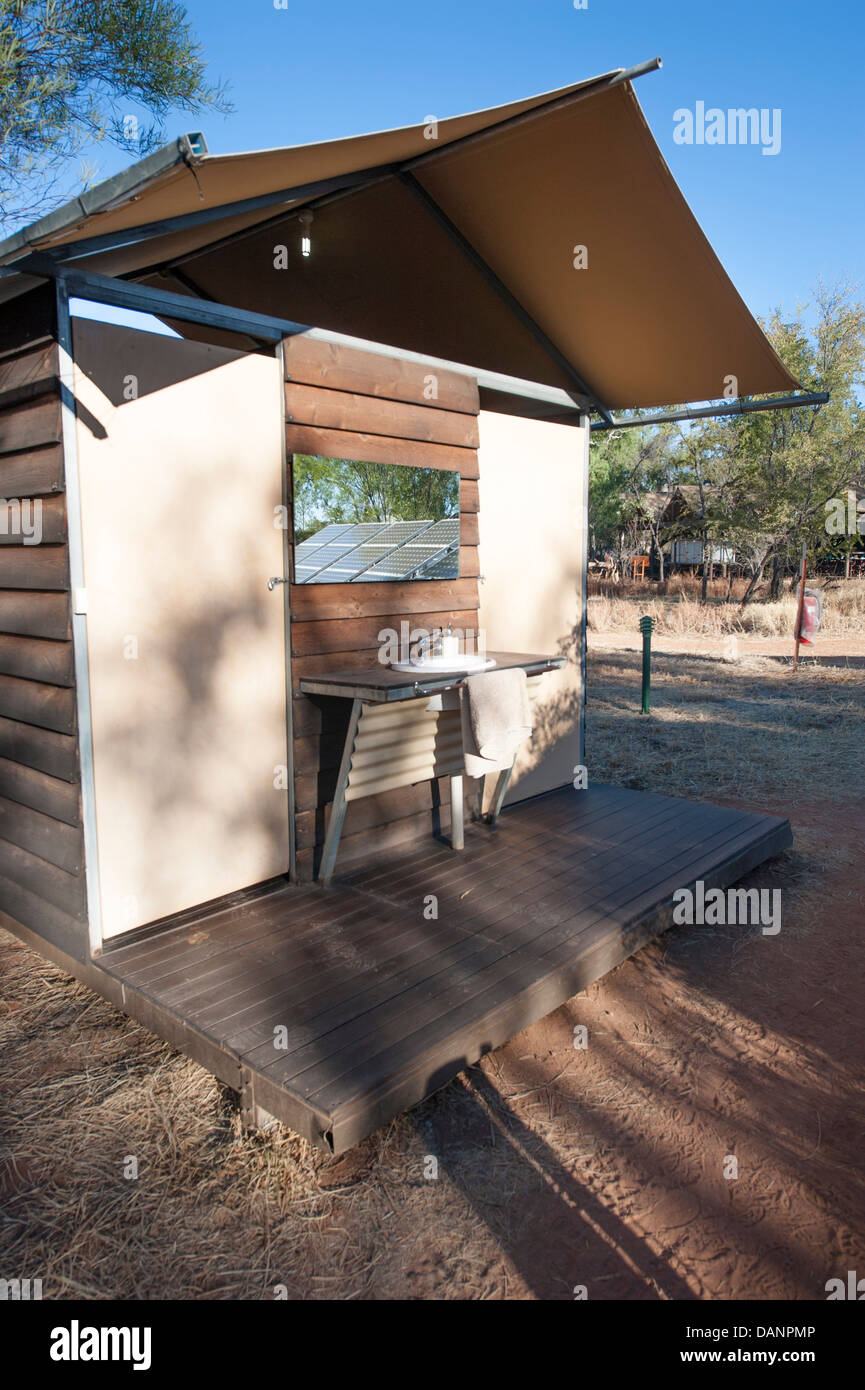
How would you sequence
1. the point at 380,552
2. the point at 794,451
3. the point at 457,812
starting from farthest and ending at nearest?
1. the point at 794,451
2. the point at 457,812
3. the point at 380,552

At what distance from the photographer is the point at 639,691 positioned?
8.92m

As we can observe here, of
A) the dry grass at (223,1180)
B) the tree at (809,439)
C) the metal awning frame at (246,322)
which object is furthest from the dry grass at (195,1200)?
the tree at (809,439)

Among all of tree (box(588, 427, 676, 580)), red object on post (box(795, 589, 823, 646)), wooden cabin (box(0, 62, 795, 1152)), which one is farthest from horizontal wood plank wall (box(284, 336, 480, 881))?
tree (box(588, 427, 676, 580))

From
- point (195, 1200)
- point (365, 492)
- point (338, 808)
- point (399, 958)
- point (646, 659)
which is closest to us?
point (195, 1200)

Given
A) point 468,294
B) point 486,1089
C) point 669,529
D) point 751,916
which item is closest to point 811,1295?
point 486,1089

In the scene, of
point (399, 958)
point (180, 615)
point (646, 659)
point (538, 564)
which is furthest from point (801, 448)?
point (399, 958)

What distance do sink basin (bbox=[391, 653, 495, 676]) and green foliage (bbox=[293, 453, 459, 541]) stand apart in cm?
61

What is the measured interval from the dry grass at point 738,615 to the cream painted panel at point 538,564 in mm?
9300

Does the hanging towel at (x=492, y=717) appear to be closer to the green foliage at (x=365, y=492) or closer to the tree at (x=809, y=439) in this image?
the green foliage at (x=365, y=492)

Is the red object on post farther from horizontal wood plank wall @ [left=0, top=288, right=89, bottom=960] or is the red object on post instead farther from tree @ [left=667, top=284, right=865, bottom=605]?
horizontal wood plank wall @ [left=0, top=288, right=89, bottom=960]

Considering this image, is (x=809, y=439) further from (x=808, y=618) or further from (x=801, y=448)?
(x=808, y=618)

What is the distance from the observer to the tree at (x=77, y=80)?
18.1ft

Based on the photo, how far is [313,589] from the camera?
318 centimetres

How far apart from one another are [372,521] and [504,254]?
4.64 ft
